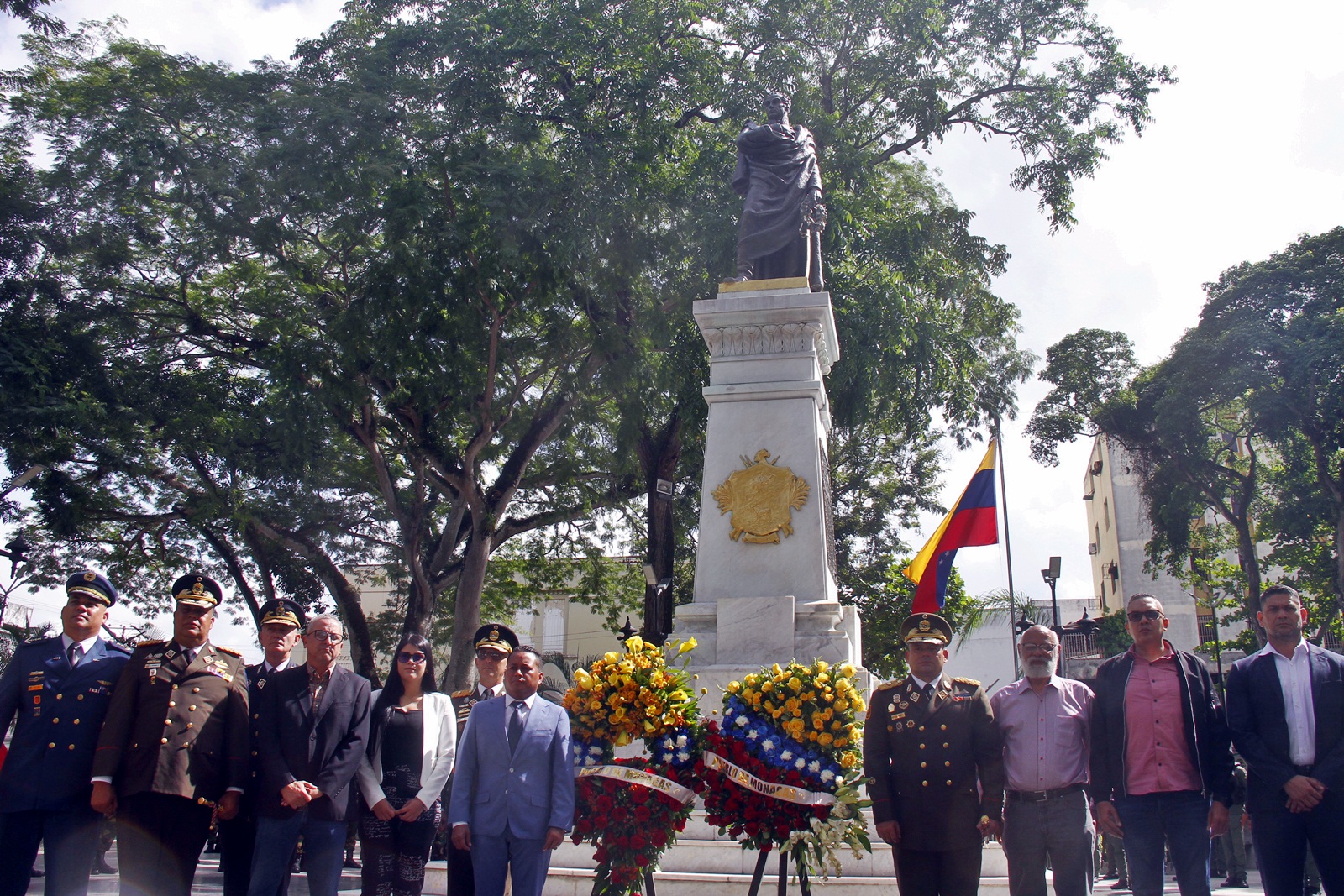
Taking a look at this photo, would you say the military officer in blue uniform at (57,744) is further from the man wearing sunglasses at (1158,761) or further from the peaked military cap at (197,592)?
the man wearing sunglasses at (1158,761)

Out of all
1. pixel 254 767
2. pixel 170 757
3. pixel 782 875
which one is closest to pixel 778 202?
pixel 782 875

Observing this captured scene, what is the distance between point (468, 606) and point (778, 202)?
36.6ft

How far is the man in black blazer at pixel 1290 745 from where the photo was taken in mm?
A: 4895

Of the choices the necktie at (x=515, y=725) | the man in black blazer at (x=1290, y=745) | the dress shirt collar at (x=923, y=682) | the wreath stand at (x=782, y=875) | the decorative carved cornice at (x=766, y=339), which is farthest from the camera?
the decorative carved cornice at (x=766, y=339)

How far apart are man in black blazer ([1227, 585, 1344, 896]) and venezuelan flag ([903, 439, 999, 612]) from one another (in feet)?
18.1

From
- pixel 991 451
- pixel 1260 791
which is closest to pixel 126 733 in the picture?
pixel 1260 791

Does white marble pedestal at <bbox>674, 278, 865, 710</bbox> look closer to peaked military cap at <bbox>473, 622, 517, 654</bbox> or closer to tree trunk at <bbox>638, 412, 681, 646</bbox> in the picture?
peaked military cap at <bbox>473, 622, 517, 654</bbox>

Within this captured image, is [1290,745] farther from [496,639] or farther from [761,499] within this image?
[761,499]

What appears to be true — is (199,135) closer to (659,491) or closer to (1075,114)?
(659,491)

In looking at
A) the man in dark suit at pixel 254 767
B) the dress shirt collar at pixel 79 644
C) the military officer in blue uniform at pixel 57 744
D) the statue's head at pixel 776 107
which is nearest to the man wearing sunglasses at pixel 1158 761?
the man in dark suit at pixel 254 767

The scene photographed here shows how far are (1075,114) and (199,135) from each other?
14861mm

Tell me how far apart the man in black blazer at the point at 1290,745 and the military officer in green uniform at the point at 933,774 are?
1156 millimetres

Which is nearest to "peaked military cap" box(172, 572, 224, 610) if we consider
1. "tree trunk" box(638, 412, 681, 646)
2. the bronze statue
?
the bronze statue

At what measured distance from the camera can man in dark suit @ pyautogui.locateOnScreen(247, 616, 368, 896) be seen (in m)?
5.12
